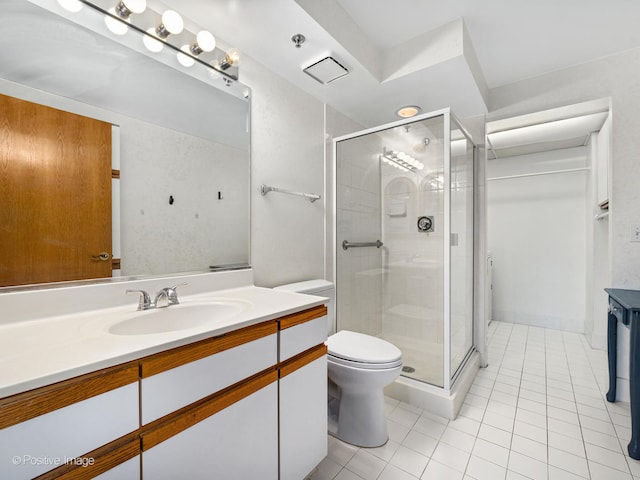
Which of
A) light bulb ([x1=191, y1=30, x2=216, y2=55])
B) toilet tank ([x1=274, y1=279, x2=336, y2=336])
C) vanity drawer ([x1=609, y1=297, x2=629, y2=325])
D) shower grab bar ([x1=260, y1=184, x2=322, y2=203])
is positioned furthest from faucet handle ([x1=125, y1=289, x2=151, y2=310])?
vanity drawer ([x1=609, y1=297, x2=629, y2=325])

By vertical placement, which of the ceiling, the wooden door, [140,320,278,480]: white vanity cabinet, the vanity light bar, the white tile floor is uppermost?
the ceiling

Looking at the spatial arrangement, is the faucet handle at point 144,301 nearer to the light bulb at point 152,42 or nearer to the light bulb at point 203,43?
the light bulb at point 152,42

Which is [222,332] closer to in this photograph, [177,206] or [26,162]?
[177,206]

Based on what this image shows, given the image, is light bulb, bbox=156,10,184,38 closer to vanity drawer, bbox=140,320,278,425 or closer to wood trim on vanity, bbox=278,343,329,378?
vanity drawer, bbox=140,320,278,425

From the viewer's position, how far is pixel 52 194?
104 centimetres

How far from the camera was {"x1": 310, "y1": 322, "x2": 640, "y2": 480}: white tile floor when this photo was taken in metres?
1.36

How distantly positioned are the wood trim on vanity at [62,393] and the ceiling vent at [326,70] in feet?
5.82

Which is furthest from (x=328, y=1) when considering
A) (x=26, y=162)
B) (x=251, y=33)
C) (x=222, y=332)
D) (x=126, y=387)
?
(x=126, y=387)

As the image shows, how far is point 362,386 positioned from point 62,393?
1278mm

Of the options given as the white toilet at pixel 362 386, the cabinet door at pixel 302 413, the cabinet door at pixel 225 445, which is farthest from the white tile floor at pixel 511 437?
the cabinet door at pixel 225 445

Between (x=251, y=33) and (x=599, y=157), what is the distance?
327cm

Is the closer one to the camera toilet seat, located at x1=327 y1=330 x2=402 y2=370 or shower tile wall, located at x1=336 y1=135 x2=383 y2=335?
toilet seat, located at x1=327 y1=330 x2=402 y2=370

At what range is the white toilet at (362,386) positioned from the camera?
4.91 feet

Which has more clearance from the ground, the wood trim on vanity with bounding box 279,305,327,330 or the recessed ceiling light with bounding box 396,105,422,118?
the recessed ceiling light with bounding box 396,105,422,118
